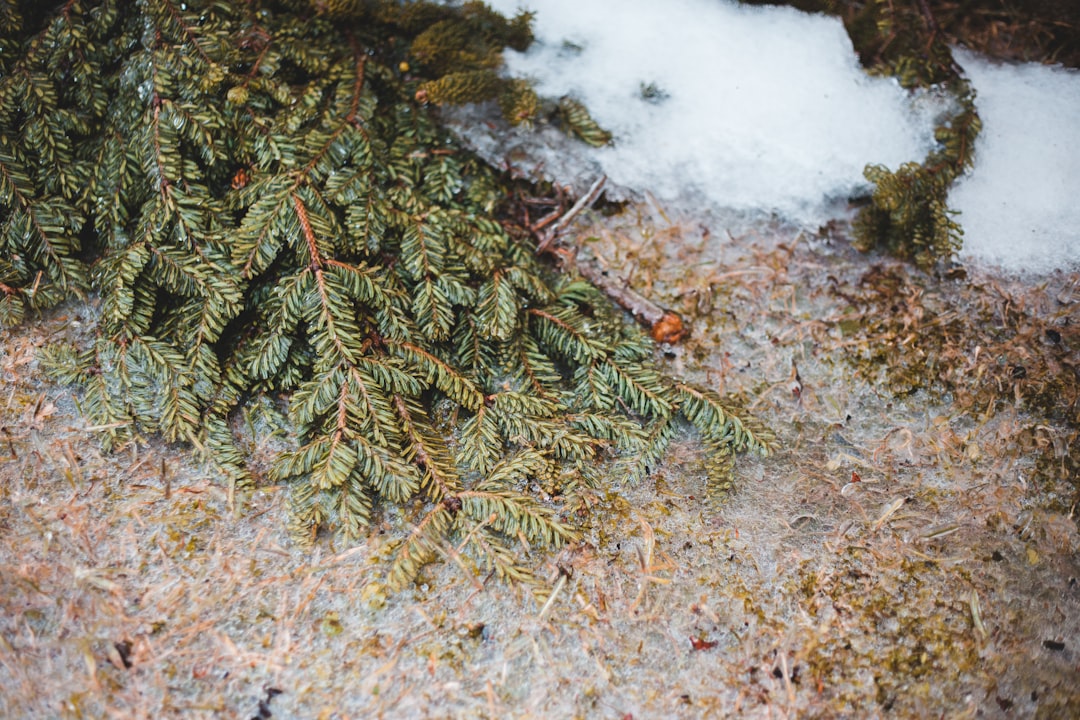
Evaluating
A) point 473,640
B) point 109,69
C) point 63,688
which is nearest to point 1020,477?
point 473,640

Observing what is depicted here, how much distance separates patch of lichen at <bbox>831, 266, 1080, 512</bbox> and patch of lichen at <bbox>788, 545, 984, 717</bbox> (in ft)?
2.44

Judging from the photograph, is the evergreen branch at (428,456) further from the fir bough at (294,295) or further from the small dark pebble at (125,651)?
the small dark pebble at (125,651)

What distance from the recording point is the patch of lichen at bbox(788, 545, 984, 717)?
2.08 metres

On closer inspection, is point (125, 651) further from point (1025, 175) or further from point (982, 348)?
point (1025, 175)

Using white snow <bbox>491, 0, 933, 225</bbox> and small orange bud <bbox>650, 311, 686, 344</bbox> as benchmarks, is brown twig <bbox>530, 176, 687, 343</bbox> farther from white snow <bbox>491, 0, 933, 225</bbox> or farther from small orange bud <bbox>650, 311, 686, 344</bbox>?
white snow <bbox>491, 0, 933, 225</bbox>

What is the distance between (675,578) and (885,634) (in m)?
0.70

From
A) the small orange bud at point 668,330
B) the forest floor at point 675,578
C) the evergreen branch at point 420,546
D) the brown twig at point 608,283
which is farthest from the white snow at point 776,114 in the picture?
the evergreen branch at point 420,546

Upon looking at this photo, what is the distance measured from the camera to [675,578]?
2.30m

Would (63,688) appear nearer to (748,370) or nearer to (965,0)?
(748,370)

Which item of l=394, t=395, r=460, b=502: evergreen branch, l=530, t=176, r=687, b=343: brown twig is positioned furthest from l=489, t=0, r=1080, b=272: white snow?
l=394, t=395, r=460, b=502: evergreen branch

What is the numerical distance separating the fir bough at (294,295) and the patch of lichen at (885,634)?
506 millimetres

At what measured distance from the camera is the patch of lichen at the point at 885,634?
2.08 meters

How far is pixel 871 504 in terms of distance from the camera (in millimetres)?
2471

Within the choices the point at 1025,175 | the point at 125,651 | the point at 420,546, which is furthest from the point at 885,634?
the point at 125,651
